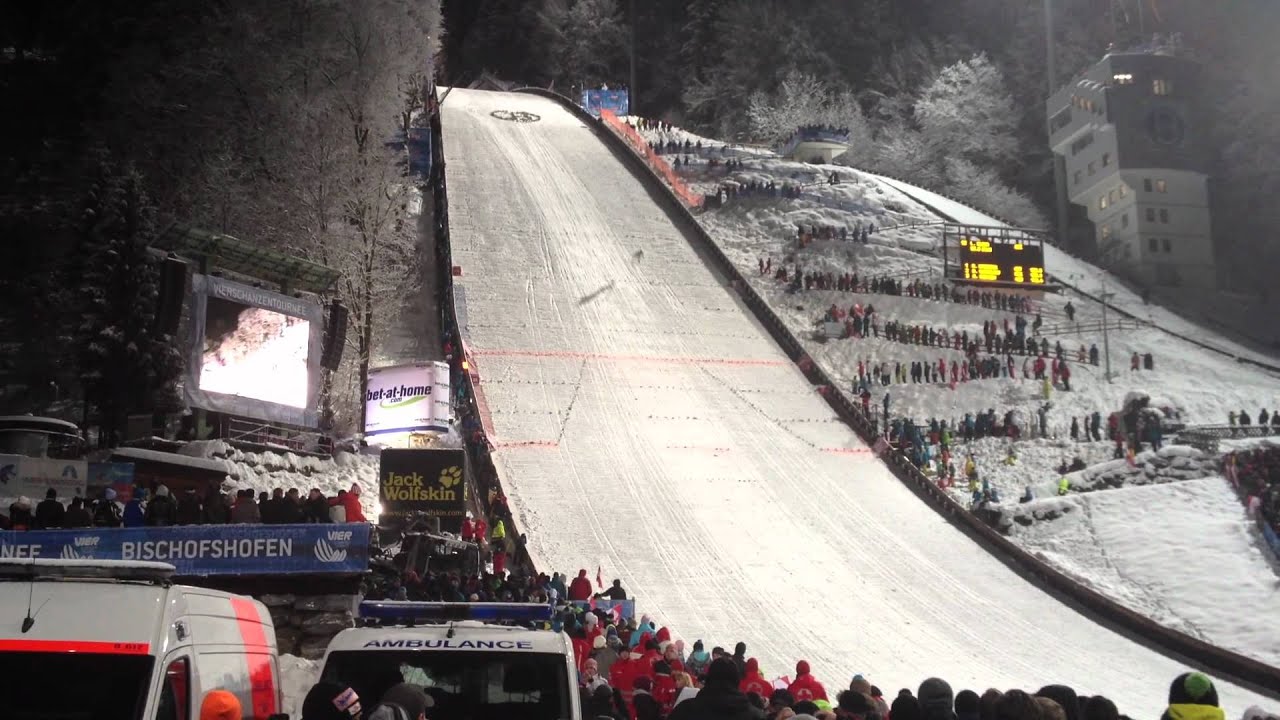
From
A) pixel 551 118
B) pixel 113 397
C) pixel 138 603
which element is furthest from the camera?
pixel 551 118

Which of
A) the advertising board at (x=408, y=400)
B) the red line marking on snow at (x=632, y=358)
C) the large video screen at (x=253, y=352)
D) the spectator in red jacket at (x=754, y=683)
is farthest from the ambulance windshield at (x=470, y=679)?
the red line marking on snow at (x=632, y=358)

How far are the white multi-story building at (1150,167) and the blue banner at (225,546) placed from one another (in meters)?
55.6

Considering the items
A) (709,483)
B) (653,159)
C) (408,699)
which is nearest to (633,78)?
(653,159)

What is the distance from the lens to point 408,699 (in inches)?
208

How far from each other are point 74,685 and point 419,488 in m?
13.7

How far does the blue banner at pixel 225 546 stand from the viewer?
1133 centimetres

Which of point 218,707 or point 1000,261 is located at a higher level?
point 1000,261

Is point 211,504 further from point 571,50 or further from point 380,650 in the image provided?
point 571,50

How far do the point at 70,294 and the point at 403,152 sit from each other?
14.1 m

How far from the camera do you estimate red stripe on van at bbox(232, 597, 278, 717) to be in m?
6.44

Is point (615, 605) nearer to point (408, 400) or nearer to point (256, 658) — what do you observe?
point (408, 400)

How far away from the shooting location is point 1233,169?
216ft

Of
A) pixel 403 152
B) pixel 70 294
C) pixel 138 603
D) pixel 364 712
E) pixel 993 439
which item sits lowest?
pixel 364 712

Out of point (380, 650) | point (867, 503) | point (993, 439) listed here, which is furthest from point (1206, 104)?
point (380, 650)
